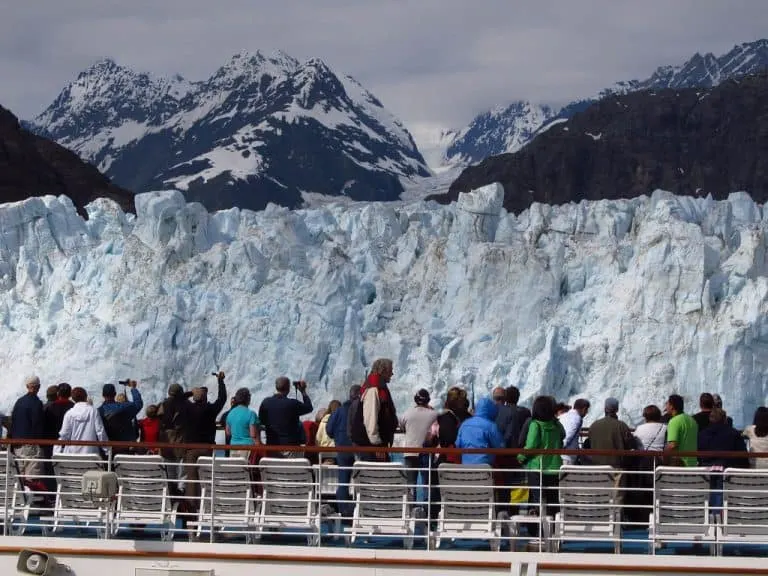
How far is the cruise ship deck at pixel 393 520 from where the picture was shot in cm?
971

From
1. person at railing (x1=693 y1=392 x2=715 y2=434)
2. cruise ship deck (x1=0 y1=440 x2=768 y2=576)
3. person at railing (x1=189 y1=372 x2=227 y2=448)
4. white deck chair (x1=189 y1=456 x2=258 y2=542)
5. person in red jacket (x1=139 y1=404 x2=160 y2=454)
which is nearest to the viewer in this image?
cruise ship deck (x1=0 y1=440 x2=768 y2=576)

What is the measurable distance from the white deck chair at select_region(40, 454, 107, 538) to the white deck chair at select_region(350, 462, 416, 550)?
176cm

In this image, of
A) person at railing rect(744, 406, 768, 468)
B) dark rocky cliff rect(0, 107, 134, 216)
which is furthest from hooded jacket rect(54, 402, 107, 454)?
dark rocky cliff rect(0, 107, 134, 216)

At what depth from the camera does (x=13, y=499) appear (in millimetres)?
10609

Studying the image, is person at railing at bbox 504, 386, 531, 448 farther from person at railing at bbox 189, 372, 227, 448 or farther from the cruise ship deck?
person at railing at bbox 189, 372, 227, 448

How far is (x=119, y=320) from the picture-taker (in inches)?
1255

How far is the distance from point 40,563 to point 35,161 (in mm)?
67442

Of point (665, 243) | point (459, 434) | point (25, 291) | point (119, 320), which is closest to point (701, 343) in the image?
point (665, 243)

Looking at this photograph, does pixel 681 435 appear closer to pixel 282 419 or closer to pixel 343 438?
pixel 343 438

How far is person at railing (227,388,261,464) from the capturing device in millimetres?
10984

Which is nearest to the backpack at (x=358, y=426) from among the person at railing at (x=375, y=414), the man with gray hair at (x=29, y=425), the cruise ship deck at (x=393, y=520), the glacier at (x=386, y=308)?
the person at railing at (x=375, y=414)

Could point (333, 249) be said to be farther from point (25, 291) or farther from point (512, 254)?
point (25, 291)

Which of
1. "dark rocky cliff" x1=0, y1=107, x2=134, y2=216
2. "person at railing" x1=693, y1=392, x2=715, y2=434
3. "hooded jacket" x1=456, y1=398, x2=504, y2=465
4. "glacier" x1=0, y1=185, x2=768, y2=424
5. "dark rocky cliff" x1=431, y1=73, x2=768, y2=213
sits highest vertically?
"dark rocky cliff" x1=431, y1=73, x2=768, y2=213

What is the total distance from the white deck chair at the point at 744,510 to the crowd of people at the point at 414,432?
0.66 feet
